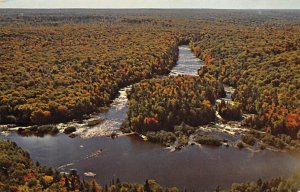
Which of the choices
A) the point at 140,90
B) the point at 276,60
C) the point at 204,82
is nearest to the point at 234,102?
the point at 204,82

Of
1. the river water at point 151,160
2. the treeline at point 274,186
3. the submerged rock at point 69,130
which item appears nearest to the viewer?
the treeline at point 274,186

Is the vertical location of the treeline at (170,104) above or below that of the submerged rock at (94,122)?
above

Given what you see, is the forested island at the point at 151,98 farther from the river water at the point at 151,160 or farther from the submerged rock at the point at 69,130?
the river water at the point at 151,160

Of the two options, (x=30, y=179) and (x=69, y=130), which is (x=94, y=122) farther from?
(x=30, y=179)

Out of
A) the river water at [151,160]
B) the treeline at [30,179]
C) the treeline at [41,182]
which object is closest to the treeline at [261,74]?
the river water at [151,160]

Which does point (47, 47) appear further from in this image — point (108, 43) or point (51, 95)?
point (51, 95)
